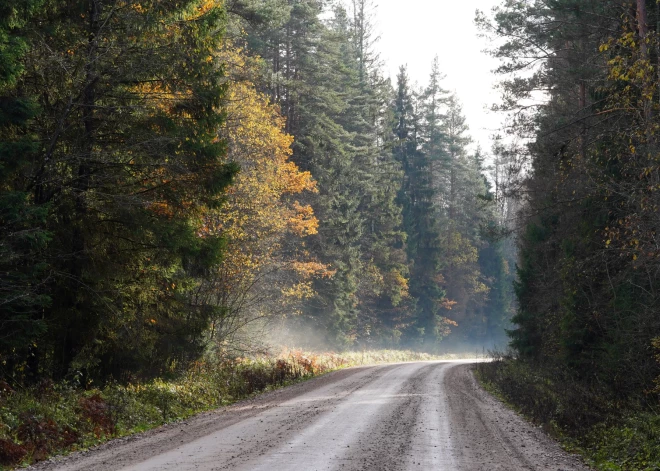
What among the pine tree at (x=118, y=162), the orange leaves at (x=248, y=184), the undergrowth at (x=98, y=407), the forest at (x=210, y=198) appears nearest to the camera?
the undergrowth at (x=98, y=407)

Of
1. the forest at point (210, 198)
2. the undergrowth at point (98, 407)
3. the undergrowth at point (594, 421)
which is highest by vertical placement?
the forest at point (210, 198)

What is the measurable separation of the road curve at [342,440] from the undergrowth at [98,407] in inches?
20.8

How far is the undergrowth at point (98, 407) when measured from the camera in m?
9.87

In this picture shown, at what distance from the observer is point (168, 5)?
533 inches

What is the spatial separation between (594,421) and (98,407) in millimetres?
9323

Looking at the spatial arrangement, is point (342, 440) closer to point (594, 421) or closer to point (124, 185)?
point (594, 421)

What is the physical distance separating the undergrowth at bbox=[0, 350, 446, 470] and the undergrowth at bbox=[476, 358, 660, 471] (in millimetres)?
7626

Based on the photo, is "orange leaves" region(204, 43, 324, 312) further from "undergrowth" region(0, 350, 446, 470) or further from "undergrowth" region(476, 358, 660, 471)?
"undergrowth" region(476, 358, 660, 471)

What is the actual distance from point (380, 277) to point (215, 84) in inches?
1525

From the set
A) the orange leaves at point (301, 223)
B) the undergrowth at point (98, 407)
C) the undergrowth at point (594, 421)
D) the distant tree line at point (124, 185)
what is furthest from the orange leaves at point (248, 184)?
the undergrowth at point (594, 421)

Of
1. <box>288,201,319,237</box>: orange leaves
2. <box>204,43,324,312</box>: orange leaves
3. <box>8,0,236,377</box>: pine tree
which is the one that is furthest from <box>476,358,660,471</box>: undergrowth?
<box>288,201,319,237</box>: orange leaves

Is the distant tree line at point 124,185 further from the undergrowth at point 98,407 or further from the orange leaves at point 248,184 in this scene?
the undergrowth at point 98,407

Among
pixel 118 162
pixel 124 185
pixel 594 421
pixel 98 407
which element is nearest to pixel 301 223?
pixel 124 185

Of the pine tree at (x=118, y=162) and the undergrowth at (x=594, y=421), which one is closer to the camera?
the undergrowth at (x=594, y=421)
